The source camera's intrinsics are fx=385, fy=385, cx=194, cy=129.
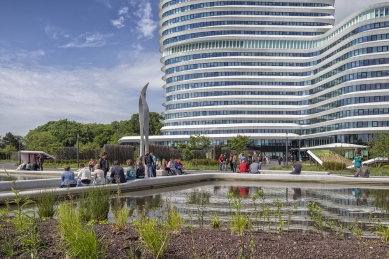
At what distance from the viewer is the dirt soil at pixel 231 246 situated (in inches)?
250

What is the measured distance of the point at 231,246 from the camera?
673 cm

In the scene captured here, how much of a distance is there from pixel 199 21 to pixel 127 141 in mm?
35833

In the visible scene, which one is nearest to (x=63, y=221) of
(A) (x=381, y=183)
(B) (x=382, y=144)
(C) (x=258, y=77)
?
(A) (x=381, y=183)

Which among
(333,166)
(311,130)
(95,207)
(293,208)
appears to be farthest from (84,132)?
(95,207)

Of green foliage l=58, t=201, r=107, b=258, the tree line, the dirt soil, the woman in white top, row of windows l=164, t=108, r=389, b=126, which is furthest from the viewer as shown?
the tree line

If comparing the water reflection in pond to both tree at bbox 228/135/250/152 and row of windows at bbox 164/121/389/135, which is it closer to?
row of windows at bbox 164/121/389/135

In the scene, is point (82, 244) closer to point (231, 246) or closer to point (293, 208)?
point (231, 246)

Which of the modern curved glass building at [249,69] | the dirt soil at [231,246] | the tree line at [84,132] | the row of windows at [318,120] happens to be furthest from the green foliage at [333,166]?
the tree line at [84,132]

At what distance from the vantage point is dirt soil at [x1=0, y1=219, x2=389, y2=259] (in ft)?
20.9

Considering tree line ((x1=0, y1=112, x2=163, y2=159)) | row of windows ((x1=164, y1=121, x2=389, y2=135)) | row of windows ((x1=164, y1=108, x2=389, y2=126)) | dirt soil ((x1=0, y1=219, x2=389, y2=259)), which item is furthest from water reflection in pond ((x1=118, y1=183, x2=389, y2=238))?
tree line ((x1=0, y1=112, x2=163, y2=159))

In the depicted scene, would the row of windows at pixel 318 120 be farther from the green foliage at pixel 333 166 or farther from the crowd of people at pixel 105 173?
the crowd of people at pixel 105 173

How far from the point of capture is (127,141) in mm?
100312

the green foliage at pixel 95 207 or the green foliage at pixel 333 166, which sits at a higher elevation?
the green foliage at pixel 95 207

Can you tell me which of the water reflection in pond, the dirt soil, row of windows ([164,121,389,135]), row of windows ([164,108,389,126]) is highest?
row of windows ([164,108,389,126])
